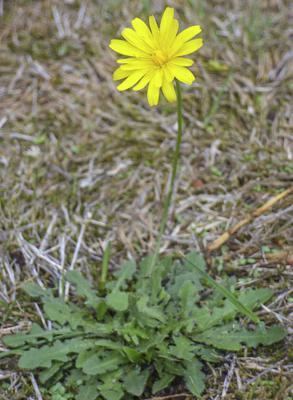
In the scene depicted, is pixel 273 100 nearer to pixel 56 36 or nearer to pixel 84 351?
pixel 56 36

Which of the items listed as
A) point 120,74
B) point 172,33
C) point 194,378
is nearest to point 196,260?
point 194,378

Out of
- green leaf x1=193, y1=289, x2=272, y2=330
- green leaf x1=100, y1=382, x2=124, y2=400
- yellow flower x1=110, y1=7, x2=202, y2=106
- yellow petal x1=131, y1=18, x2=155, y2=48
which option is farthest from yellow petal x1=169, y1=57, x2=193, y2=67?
green leaf x1=100, y1=382, x2=124, y2=400

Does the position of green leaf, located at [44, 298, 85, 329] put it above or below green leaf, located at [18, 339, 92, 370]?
above

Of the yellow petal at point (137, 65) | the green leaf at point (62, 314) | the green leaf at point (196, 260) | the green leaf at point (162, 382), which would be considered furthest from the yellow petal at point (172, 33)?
the green leaf at point (162, 382)

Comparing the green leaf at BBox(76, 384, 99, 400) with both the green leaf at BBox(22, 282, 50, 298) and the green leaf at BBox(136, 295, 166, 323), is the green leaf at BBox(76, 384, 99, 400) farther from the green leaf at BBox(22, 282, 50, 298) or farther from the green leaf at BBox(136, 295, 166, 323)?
the green leaf at BBox(22, 282, 50, 298)

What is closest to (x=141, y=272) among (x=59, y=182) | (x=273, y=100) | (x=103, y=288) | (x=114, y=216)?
(x=103, y=288)

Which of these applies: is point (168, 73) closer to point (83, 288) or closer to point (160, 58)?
point (160, 58)
